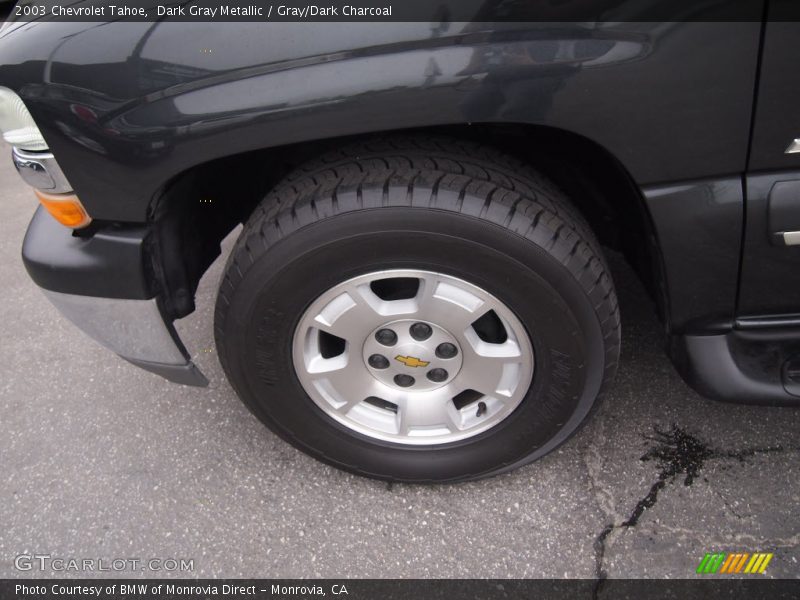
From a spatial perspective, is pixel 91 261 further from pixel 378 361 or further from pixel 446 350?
pixel 446 350

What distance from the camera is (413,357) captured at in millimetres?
1773

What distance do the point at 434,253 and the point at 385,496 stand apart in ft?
2.85

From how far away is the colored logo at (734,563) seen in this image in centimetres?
170

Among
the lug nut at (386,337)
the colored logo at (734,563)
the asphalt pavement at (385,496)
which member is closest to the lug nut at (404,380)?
the lug nut at (386,337)

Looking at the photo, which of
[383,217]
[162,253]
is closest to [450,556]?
[383,217]

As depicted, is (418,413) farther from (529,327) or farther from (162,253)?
(162,253)

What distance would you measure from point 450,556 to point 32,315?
2271 millimetres

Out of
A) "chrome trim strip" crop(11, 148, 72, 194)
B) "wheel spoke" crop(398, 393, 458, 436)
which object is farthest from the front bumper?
"wheel spoke" crop(398, 393, 458, 436)

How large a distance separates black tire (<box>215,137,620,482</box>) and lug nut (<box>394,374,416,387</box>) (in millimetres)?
283

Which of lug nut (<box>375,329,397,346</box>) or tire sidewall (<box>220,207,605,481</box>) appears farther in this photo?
lug nut (<box>375,329,397,346</box>)

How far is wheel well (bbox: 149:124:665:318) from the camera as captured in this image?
1664 millimetres

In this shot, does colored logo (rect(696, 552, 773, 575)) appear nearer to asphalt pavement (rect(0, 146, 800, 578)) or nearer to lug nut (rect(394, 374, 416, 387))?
asphalt pavement (rect(0, 146, 800, 578))

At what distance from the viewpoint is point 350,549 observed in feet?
6.09

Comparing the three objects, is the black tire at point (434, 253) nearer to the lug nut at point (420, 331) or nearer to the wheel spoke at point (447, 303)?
the wheel spoke at point (447, 303)
